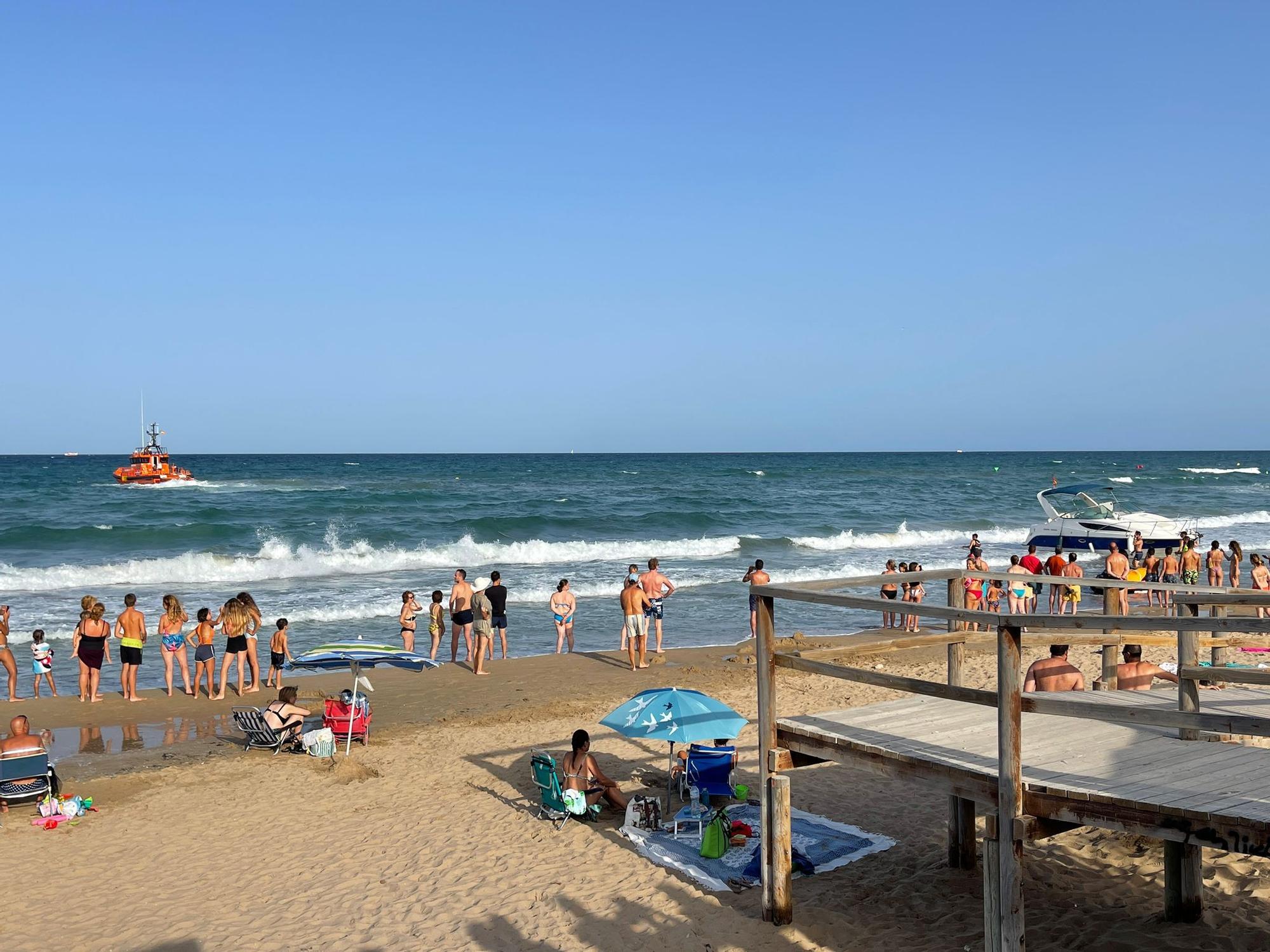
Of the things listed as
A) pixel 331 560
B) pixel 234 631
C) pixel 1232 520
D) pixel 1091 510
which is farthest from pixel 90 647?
pixel 1232 520

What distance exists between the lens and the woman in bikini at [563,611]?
1675cm

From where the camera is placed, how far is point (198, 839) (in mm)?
8648

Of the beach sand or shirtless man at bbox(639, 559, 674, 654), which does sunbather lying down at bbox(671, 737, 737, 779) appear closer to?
the beach sand

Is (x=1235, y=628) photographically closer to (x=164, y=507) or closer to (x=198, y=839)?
(x=198, y=839)

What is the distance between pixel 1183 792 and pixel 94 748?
1121 centimetres

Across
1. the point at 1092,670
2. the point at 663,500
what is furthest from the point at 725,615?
the point at 663,500

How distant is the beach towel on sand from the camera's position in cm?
720

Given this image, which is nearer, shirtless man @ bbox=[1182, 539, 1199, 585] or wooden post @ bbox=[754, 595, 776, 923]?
wooden post @ bbox=[754, 595, 776, 923]

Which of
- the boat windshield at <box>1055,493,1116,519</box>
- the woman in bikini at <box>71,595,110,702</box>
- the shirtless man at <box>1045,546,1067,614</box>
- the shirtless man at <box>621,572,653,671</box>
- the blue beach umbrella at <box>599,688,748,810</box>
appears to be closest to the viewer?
the blue beach umbrella at <box>599,688,748,810</box>

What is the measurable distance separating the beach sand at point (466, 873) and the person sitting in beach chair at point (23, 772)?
22 centimetres

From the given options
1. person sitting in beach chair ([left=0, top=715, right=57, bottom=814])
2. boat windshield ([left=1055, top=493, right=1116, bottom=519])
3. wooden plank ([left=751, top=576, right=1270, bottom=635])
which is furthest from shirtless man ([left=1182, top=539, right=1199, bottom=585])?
person sitting in beach chair ([left=0, top=715, right=57, bottom=814])

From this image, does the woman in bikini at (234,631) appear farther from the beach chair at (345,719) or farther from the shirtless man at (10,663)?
the beach chair at (345,719)

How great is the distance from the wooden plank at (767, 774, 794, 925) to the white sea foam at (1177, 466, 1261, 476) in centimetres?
8770

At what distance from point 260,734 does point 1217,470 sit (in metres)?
96.5
